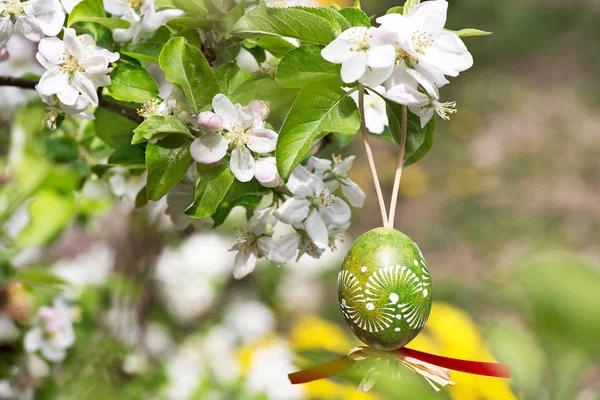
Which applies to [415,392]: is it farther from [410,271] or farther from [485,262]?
[485,262]

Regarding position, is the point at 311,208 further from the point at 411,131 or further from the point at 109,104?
the point at 109,104

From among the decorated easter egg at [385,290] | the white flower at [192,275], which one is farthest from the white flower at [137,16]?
the white flower at [192,275]

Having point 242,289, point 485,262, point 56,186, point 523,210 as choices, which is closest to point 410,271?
point 56,186

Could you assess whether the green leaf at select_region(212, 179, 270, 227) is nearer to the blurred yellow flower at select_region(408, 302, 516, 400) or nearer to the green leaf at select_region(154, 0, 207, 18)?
the green leaf at select_region(154, 0, 207, 18)

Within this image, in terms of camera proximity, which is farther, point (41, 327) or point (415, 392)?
point (41, 327)

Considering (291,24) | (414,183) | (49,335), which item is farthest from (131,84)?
(414,183)

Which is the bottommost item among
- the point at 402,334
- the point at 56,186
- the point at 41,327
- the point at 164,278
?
the point at 164,278
